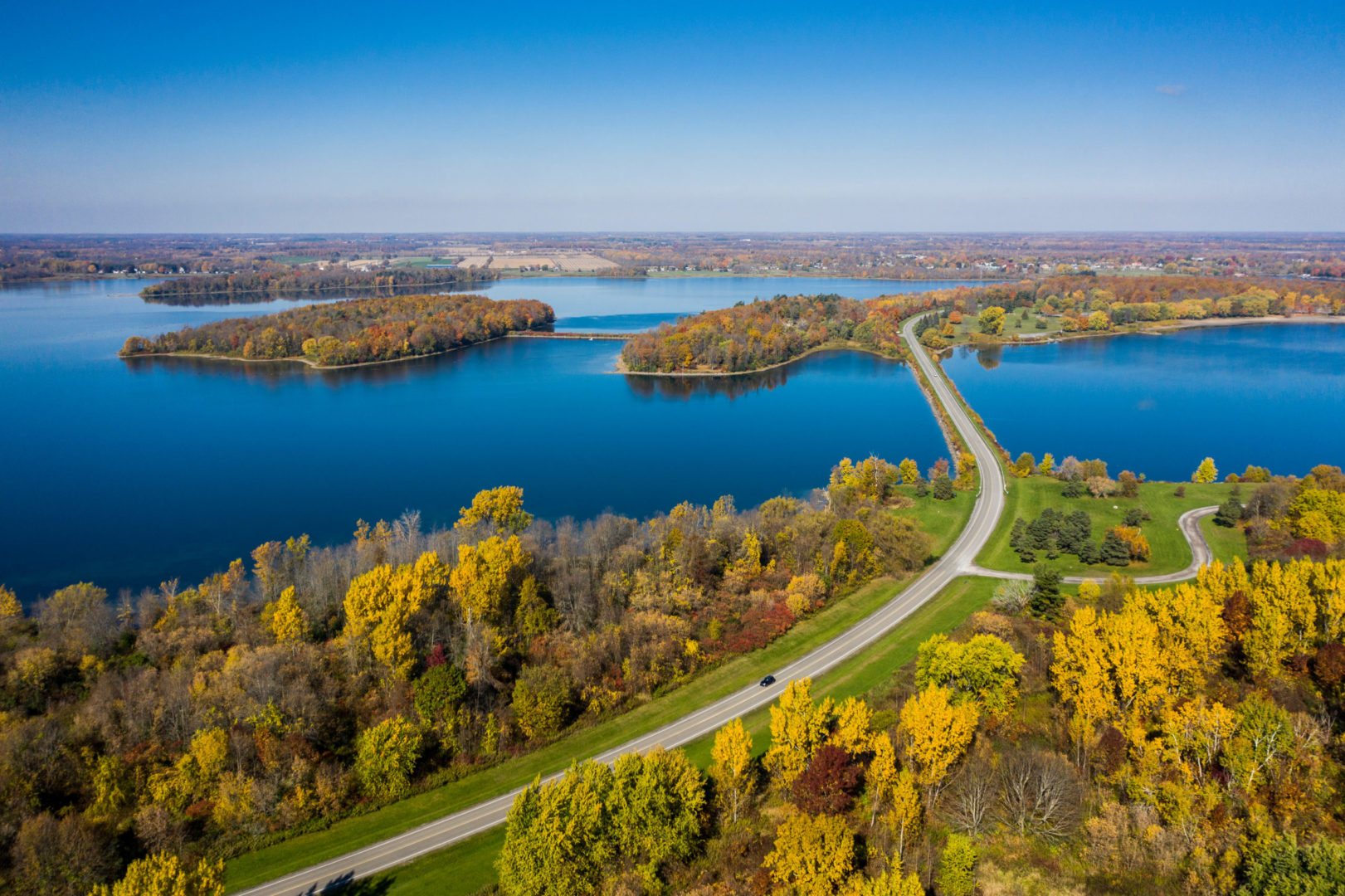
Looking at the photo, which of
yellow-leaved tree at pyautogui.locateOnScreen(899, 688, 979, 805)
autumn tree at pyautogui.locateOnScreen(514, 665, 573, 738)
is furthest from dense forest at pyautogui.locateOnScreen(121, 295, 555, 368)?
yellow-leaved tree at pyautogui.locateOnScreen(899, 688, 979, 805)

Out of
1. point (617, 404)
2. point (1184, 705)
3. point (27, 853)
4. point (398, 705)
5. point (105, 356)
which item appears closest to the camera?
point (27, 853)

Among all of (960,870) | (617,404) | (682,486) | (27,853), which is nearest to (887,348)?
(617,404)

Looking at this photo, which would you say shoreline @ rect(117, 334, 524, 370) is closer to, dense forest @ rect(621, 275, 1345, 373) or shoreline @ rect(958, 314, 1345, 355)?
dense forest @ rect(621, 275, 1345, 373)

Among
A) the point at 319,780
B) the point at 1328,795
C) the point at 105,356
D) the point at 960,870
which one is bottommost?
the point at 319,780

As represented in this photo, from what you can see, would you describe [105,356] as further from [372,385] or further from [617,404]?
[617,404]

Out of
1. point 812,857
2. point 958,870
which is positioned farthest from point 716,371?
point 812,857

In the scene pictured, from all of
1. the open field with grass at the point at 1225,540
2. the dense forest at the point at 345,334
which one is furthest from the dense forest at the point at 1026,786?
the dense forest at the point at 345,334

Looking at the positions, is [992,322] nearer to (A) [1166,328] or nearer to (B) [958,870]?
(A) [1166,328]
